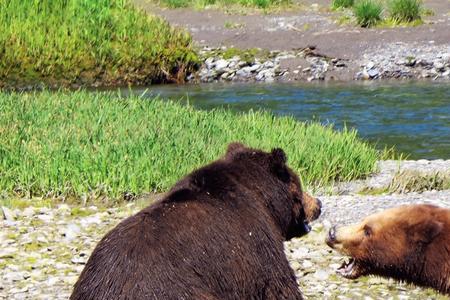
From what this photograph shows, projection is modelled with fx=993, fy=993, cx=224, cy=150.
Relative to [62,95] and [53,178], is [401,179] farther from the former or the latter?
[62,95]

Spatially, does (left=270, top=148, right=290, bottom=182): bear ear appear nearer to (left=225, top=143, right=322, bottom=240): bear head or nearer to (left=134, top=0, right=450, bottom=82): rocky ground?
(left=225, top=143, right=322, bottom=240): bear head

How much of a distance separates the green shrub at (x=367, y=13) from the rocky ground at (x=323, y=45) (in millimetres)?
216

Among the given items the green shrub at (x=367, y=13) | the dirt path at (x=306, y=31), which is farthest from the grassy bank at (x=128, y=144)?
the green shrub at (x=367, y=13)

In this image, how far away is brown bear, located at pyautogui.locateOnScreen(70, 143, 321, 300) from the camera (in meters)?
4.84

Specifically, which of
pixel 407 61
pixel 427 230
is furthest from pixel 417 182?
pixel 407 61

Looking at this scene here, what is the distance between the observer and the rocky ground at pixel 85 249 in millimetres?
7078

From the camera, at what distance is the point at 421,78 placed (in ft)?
65.8

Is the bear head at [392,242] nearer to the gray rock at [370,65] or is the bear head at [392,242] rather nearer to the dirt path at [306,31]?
the gray rock at [370,65]

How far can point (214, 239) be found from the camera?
17.0ft

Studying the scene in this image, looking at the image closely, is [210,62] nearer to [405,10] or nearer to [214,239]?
[405,10]

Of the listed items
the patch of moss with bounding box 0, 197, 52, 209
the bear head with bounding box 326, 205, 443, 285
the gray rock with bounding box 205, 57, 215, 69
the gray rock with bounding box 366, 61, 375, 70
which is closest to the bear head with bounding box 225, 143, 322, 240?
the bear head with bounding box 326, 205, 443, 285

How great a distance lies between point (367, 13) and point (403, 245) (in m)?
17.9

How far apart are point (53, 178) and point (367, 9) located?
14818 millimetres

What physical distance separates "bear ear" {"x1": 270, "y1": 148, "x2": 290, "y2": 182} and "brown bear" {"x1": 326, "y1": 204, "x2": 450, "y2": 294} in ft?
1.53
